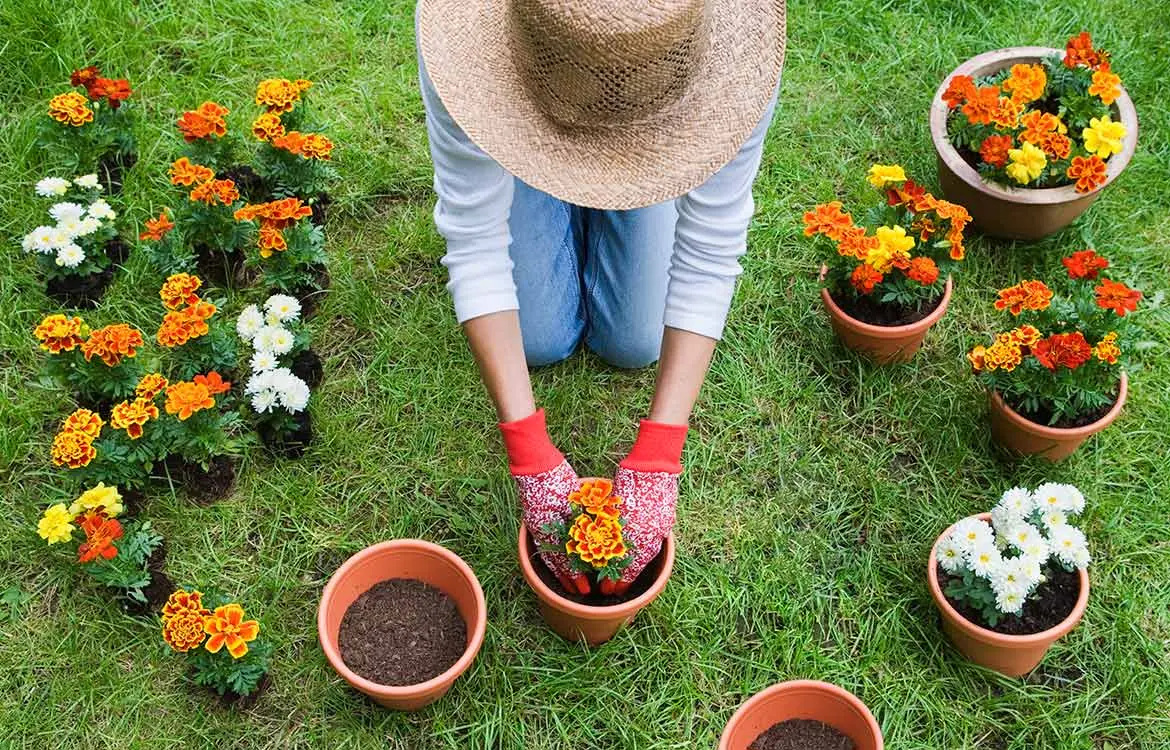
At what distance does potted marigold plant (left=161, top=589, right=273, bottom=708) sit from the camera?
6.47 feet

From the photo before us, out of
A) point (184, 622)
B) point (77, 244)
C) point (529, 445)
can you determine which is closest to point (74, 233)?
point (77, 244)

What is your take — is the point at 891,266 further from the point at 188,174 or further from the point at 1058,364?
the point at 188,174

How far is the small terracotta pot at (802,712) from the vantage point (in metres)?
1.99

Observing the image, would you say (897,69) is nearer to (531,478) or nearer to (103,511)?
(531,478)

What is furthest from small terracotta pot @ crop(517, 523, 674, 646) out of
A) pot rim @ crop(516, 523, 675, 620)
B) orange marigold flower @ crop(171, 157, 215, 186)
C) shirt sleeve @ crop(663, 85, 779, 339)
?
orange marigold flower @ crop(171, 157, 215, 186)

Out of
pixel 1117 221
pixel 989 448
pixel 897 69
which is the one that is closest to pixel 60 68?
pixel 897 69

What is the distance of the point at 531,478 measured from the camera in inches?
80.4

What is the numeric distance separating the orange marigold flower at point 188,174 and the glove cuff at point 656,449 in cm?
132

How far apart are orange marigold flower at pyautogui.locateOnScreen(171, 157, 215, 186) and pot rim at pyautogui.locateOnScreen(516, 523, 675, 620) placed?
4.03 feet

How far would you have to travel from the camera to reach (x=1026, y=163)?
2.71 meters

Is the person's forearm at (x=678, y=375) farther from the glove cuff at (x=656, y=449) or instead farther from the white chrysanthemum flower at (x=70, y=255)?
the white chrysanthemum flower at (x=70, y=255)

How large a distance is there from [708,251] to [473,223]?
1.53 feet

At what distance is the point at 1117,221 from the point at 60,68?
10.4 feet

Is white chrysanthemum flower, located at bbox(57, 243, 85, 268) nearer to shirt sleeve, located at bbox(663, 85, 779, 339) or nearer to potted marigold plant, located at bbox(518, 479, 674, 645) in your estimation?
potted marigold plant, located at bbox(518, 479, 674, 645)
